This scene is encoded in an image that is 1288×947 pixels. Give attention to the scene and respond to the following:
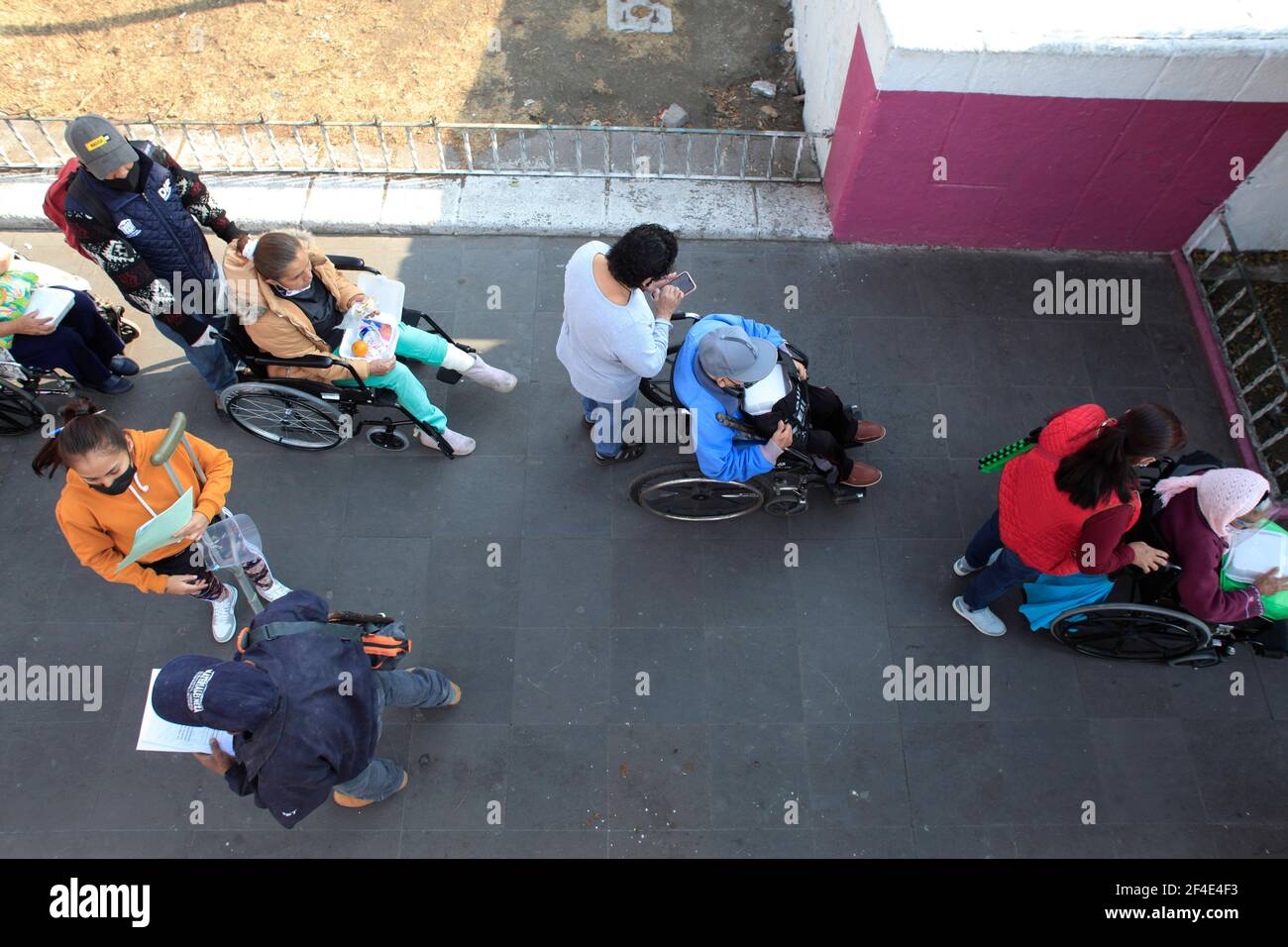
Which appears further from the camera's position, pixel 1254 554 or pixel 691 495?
pixel 691 495

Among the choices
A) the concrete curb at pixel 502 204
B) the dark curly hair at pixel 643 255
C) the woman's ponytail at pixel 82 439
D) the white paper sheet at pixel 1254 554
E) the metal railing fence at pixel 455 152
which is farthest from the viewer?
the metal railing fence at pixel 455 152

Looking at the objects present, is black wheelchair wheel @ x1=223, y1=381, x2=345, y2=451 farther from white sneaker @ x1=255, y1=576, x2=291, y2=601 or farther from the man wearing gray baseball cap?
white sneaker @ x1=255, y1=576, x2=291, y2=601

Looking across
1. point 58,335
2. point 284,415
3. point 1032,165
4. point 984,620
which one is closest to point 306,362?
point 284,415

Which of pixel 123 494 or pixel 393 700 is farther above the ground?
pixel 123 494

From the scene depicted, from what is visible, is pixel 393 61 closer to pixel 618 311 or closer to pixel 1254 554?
pixel 618 311

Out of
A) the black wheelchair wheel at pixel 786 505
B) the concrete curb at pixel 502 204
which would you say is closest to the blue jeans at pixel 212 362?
the concrete curb at pixel 502 204

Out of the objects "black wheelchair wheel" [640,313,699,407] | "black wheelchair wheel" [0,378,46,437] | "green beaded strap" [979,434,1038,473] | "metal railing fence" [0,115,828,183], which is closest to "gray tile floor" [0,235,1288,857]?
"black wheelchair wheel" [0,378,46,437]

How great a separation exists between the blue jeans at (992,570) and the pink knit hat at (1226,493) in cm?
79

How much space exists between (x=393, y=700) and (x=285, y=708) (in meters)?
0.87

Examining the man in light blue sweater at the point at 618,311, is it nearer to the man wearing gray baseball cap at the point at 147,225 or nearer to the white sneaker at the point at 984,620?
the man wearing gray baseball cap at the point at 147,225

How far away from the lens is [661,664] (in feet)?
14.3

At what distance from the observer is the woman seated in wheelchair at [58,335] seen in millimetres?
4219

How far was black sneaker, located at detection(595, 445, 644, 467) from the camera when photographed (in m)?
4.83

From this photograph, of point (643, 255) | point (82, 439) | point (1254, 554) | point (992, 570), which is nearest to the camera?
point (82, 439)
